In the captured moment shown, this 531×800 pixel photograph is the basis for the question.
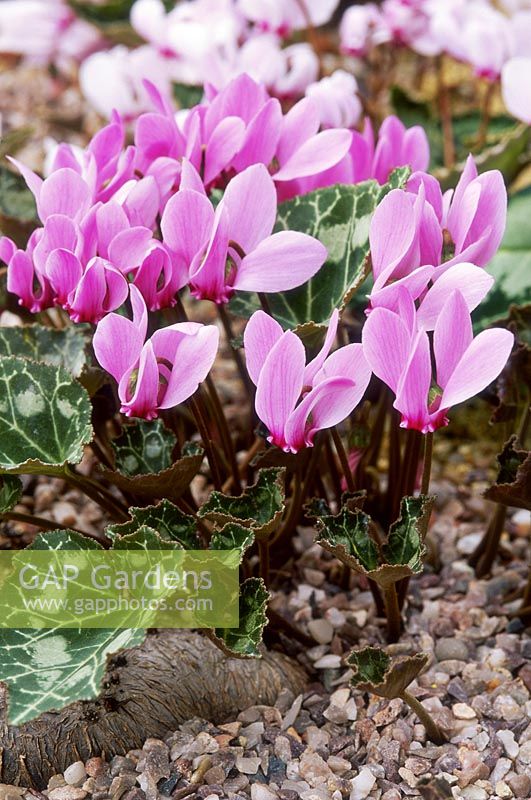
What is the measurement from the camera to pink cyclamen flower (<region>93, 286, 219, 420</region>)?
0.95 m

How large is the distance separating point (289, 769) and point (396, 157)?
717mm

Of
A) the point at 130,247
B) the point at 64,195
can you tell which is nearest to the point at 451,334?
the point at 130,247

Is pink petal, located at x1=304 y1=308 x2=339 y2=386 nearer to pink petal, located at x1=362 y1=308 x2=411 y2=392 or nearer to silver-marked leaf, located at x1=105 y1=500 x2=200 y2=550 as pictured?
pink petal, located at x1=362 y1=308 x2=411 y2=392

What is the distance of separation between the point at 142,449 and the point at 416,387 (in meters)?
0.37

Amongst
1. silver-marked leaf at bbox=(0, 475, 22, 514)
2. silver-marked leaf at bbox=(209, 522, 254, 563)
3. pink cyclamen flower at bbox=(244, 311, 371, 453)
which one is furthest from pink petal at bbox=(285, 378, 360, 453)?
silver-marked leaf at bbox=(0, 475, 22, 514)

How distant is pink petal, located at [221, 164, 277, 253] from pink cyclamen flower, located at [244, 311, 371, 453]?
140 millimetres

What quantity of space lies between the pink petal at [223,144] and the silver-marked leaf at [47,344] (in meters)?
0.26

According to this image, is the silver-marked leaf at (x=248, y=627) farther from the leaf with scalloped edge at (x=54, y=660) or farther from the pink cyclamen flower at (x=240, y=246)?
the pink cyclamen flower at (x=240, y=246)

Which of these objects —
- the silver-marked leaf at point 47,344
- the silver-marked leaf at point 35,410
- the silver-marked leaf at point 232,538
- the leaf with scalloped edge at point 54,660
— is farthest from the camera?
the silver-marked leaf at point 47,344

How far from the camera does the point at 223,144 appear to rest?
1.12 m

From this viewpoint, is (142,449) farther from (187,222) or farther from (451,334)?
(451,334)

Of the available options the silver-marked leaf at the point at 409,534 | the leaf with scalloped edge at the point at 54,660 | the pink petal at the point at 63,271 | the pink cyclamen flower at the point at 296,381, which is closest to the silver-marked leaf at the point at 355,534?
the silver-marked leaf at the point at 409,534

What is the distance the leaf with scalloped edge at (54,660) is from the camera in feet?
2.92

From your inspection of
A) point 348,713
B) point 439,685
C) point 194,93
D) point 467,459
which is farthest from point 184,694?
point 194,93
